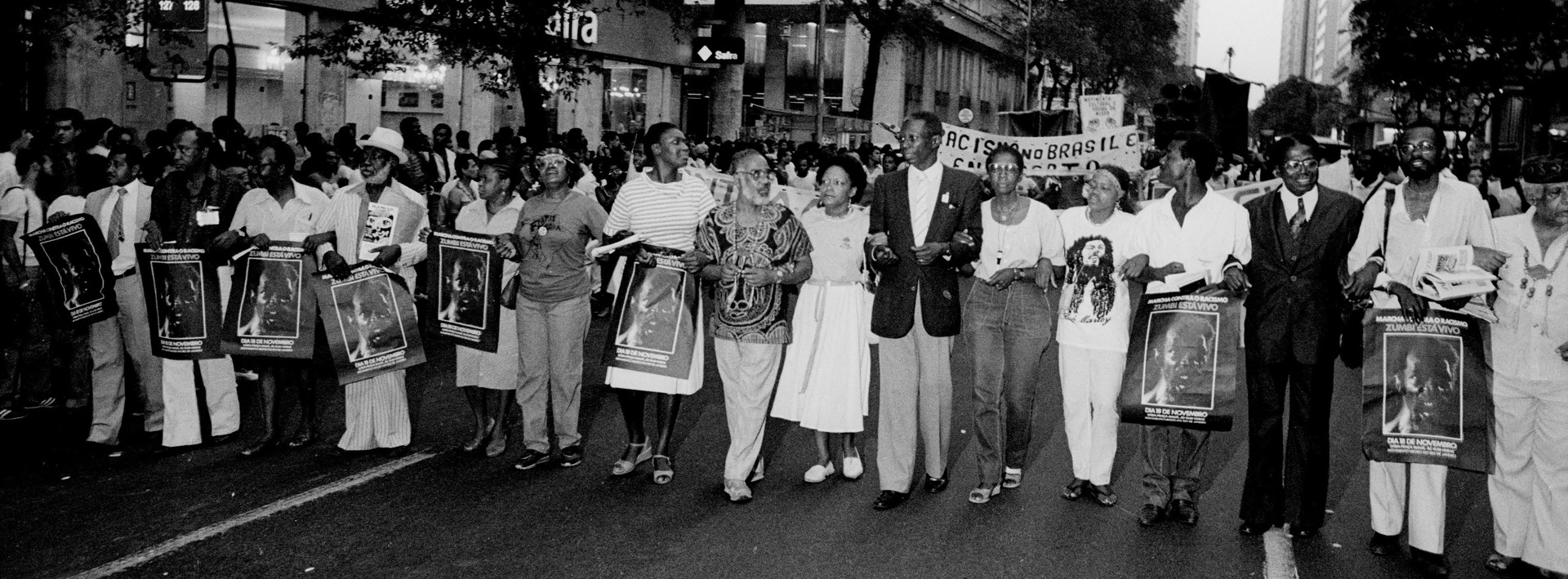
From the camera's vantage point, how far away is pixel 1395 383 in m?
6.18

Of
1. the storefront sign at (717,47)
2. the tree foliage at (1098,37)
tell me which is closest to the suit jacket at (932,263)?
the storefront sign at (717,47)

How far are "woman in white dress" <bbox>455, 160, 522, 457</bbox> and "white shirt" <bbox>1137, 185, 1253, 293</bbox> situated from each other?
11.9ft

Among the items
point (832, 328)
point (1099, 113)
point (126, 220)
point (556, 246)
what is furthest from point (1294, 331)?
point (1099, 113)

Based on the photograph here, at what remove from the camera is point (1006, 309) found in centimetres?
718

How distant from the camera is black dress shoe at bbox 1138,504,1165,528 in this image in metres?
6.72

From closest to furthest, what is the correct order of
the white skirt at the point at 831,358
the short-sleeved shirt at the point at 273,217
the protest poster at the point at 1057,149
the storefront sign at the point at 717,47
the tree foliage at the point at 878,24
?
the white skirt at the point at 831,358
the short-sleeved shirt at the point at 273,217
the protest poster at the point at 1057,149
the storefront sign at the point at 717,47
the tree foliage at the point at 878,24

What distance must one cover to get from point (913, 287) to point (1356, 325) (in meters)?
2.17

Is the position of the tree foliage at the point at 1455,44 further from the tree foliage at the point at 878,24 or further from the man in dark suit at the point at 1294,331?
the man in dark suit at the point at 1294,331

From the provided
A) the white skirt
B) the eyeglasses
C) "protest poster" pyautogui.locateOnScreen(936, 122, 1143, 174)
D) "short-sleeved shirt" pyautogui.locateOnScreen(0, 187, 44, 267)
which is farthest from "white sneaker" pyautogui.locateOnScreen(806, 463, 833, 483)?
"protest poster" pyautogui.locateOnScreen(936, 122, 1143, 174)

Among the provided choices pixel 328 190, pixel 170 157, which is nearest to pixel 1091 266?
pixel 170 157

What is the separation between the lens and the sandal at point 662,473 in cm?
743

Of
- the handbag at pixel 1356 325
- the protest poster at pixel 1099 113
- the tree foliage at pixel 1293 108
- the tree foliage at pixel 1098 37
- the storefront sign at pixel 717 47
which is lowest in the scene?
the handbag at pixel 1356 325

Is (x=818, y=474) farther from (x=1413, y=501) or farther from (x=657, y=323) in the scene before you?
(x=1413, y=501)

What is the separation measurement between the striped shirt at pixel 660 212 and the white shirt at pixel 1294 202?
10.0 feet
